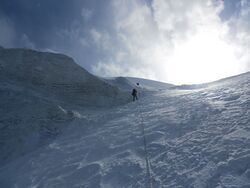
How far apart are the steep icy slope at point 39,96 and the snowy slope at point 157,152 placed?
154 centimetres

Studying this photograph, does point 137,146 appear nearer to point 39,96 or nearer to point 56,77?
point 39,96

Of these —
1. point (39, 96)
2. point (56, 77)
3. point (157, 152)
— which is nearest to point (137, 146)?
point (157, 152)

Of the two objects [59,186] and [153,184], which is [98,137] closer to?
[59,186]

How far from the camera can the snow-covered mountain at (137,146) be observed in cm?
1016

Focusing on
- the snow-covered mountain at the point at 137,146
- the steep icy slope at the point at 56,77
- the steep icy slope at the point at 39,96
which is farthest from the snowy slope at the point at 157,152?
the steep icy slope at the point at 56,77

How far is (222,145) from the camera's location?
37.1 ft

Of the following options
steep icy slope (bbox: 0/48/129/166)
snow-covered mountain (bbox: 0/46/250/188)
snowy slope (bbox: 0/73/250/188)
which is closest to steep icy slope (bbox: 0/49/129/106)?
steep icy slope (bbox: 0/48/129/166)

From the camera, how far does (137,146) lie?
13.7 m

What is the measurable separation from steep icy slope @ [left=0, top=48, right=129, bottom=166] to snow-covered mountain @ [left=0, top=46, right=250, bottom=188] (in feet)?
0.43

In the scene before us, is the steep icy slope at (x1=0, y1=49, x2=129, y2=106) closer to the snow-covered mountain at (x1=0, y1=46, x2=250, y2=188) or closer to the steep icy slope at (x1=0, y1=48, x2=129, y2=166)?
the steep icy slope at (x1=0, y1=48, x2=129, y2=166)

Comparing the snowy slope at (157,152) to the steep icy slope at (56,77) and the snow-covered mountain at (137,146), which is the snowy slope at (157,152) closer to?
the snow-covered mountain at (137,146)

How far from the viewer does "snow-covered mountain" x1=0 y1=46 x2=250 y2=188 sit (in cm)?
1016

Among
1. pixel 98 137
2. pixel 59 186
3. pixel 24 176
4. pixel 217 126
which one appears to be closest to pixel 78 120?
pixel 98 137

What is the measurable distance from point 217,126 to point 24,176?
9.85m
